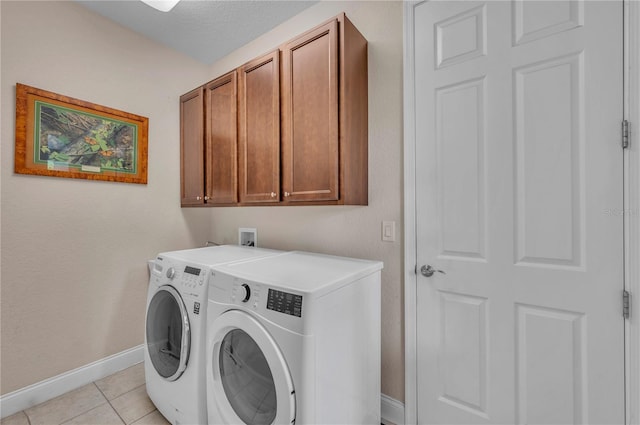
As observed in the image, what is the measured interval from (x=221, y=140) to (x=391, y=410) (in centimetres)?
220

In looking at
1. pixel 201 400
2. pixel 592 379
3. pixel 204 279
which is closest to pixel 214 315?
pixel 204 279

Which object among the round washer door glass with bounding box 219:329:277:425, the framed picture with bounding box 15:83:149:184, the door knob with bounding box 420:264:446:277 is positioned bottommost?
the round washer door glass with bounding box 219:329:277:425

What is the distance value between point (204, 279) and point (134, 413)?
3.60 ft

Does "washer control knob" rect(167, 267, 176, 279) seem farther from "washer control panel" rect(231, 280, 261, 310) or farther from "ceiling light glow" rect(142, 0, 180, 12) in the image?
"ceiling light glow" rect(142, 0, 180, 12)

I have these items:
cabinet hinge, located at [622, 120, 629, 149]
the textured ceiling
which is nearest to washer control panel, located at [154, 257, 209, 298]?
the textured ceiling

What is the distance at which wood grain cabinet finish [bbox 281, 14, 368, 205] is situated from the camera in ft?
5.04

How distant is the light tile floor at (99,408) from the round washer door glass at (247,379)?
73cm

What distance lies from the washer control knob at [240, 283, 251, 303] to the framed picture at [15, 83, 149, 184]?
1.68 m

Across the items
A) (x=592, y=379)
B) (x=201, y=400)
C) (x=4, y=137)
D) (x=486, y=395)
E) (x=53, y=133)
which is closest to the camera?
(x=592, y=379)

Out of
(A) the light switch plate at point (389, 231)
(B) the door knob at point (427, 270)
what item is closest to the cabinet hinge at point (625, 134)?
(B) the door knob at point (427, 270)

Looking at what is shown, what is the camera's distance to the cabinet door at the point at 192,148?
238 cm

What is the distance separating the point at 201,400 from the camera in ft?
4.80

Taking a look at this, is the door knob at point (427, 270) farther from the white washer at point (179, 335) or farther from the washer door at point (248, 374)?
the white washer at point (179, 335)

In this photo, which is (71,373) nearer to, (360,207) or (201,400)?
(201,400)
